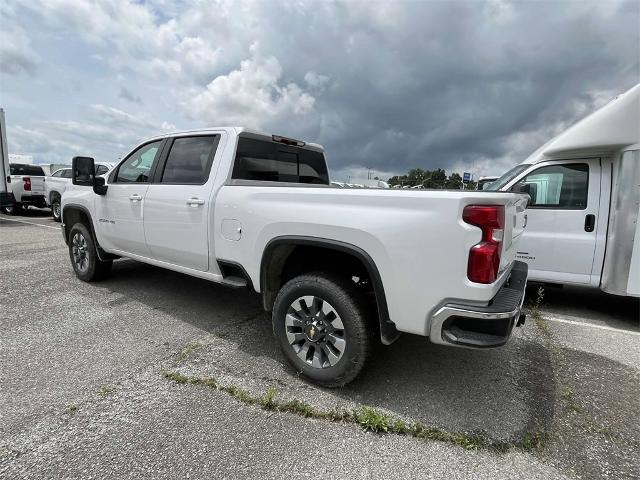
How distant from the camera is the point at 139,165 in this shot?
14.4 feet

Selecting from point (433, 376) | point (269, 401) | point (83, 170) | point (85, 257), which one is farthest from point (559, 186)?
point (85, 257)

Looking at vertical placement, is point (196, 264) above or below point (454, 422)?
above

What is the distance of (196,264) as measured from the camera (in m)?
3.65

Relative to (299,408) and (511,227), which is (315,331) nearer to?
(299,408)

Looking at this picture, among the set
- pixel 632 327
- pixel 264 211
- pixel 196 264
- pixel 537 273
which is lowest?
pixel 632 327

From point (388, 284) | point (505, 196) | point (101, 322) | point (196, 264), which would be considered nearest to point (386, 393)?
point (388, 284)

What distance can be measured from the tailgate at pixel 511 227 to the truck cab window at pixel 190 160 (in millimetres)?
2539

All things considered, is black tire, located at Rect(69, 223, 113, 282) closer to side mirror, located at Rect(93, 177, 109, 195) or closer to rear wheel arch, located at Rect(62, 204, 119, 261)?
rear wheel arch, located at Rect(62, 204, 119, 261)

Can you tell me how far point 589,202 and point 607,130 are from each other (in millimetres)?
847

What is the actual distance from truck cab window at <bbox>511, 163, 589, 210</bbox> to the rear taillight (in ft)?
9.50

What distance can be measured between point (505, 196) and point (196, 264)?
271 centimetres

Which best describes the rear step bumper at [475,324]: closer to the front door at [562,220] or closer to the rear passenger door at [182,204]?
the rear passenger door at [182,204]

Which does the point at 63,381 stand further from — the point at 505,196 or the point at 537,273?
the point at 537,273

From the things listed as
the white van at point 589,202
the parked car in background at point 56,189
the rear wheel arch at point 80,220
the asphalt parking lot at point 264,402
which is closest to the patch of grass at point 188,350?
the asphalt parking lot at point 264,402
